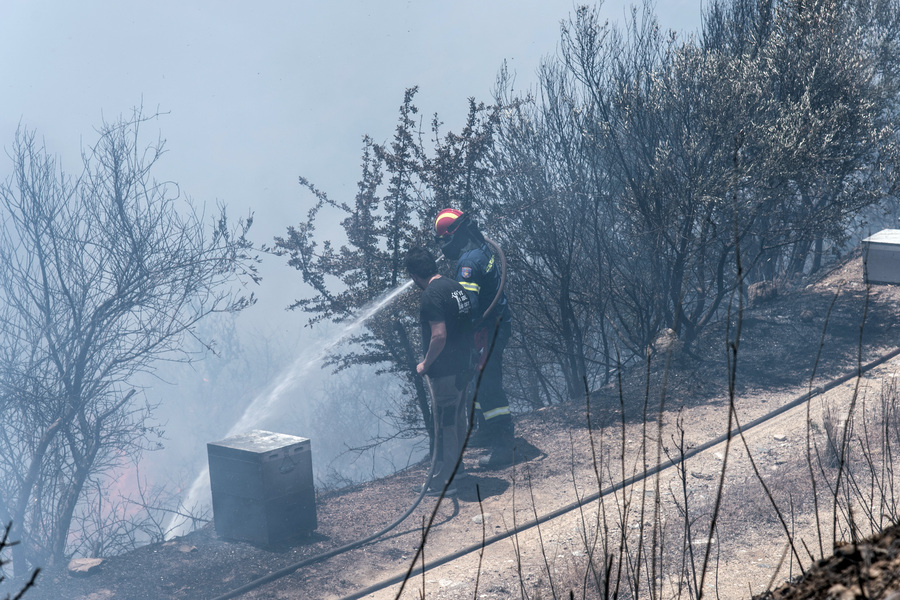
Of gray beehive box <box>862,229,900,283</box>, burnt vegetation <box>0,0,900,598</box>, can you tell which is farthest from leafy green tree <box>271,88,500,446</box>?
gray beehive box <box>862,229,900,283</box>

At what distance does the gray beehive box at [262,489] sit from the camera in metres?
5.16

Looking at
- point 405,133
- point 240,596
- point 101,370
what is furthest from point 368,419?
point 240,596

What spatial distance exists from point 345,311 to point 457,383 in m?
2.70

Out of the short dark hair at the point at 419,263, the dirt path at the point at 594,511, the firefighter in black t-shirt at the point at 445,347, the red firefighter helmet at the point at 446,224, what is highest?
the red firefighter helmet at the point at 446,224

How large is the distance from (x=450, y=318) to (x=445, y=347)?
0.97ft

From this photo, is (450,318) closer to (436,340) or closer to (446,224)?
(436,340)

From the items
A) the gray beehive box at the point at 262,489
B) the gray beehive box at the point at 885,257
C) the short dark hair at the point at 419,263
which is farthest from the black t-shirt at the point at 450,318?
the gray beehive box at the point at 885,257

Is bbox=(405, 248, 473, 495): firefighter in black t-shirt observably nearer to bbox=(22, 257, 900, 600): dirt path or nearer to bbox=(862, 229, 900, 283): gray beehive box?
bbox=(22, 257, 900, 600): dirt path

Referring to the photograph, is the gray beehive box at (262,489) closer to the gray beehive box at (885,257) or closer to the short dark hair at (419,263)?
the short dark hair at (419,263)

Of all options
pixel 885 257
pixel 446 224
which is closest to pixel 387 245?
pixel 446 224

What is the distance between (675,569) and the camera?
372 cm

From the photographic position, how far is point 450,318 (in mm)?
5645

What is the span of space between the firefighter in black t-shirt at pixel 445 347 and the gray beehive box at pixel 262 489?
126cm

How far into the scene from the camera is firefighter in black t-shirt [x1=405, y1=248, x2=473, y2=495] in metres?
5.59
